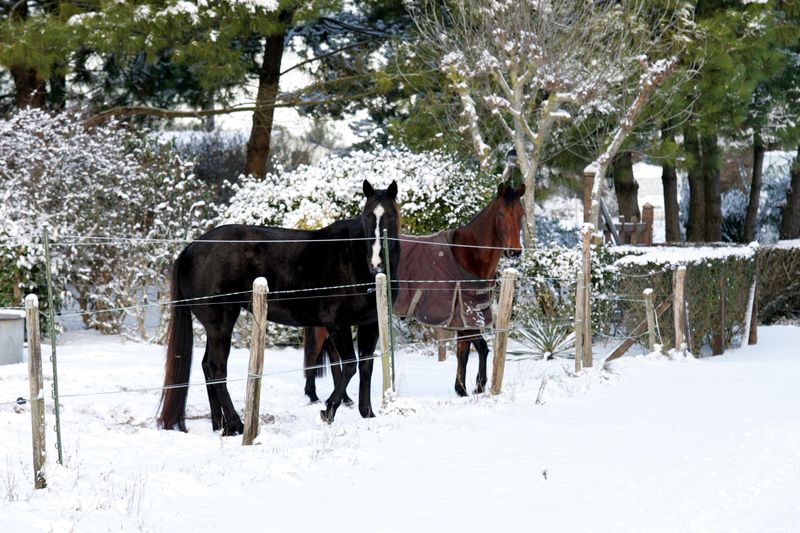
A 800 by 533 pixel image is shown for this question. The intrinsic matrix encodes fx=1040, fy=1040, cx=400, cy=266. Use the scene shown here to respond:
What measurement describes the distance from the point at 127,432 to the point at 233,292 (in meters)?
1.33

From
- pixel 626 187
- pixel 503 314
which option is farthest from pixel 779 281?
pixel 503 314

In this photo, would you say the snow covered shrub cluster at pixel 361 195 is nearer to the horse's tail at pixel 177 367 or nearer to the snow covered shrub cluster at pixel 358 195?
the snow covered shrub cluster at pixel 358 195

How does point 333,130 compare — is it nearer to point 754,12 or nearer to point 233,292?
point 754,12

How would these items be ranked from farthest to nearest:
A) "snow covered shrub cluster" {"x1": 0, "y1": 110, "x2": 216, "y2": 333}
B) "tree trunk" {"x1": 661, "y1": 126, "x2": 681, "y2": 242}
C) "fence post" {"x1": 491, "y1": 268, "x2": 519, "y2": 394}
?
"tree trunk" {"x1": 661, "y1": 126, "x2": 681, "y2": 242} < "snow covered shrub cluster" {"x1": 0, "y1": 110, "x2": 216, "y2": 333} < "fence post" {"x1": 491, "y1": 268, "x2": 519, "y2": 394}

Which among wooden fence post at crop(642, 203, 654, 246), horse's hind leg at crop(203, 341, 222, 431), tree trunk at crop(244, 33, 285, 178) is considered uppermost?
tree trunk at crop(244, 33, 285, 178)

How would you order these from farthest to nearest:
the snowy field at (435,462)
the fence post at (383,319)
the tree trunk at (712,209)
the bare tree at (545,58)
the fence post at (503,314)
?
the tree trunk at (712,209), the bare tree at (545,58), the fence post at (503,314), the fence post at (383,319), the snowy field at (435,462)

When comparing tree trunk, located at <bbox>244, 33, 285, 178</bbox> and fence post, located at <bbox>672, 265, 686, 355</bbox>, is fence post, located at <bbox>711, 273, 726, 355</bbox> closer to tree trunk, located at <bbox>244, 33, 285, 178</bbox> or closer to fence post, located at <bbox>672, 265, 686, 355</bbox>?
fence post, located at <bbox>672, 265, 686, 355</bbox>

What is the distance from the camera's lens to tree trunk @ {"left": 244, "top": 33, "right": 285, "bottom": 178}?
18531 mm

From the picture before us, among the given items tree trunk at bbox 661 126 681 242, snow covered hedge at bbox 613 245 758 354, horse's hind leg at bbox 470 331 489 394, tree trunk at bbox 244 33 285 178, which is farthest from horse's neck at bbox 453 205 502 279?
tree trunk at bbox 661 126 681 242

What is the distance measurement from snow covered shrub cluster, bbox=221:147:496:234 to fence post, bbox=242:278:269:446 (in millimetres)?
6107

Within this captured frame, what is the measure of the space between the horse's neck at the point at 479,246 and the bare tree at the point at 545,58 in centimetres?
480

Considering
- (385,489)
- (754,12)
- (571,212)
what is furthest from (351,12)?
(571,212)

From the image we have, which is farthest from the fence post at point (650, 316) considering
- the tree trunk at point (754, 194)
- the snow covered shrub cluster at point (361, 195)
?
the tree trunk at point (754, 194)

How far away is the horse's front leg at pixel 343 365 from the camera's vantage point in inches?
320
